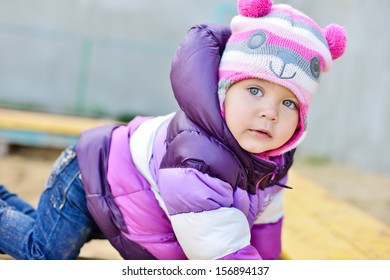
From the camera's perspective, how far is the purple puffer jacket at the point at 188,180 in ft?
3.68

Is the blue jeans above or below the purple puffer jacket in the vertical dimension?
below

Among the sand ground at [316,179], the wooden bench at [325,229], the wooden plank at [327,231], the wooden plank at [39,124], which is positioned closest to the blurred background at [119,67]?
the sand ground at [316,179]

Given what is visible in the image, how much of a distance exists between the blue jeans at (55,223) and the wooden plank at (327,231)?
2.16ft

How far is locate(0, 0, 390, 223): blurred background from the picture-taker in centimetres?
415

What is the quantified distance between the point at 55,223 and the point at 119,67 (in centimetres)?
333

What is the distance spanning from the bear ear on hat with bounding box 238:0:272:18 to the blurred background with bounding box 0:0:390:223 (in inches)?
119

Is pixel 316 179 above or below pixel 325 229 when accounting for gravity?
below

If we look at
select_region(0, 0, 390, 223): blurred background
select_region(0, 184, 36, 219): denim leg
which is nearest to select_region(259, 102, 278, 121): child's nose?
select_region(0, 184, 36, 219): denim leg

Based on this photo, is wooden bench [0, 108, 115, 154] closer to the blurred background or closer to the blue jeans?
the blurred background

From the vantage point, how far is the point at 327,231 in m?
1.87

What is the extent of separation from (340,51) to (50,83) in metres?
3.60

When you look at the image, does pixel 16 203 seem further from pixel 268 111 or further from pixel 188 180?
pixel 268 111

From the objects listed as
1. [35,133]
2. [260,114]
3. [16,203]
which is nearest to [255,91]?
[260,114]
